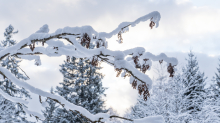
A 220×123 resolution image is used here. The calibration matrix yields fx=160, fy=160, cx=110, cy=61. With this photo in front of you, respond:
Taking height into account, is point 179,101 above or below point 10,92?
below

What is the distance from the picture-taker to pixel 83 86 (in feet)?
50.3

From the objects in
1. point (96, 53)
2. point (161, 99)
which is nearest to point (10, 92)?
point (161, 99)

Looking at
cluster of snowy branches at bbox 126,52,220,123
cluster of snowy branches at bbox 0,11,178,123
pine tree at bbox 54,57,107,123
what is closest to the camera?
cluster of snowy branches at bbox 0,11,178,123

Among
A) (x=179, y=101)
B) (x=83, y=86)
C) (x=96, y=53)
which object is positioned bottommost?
(x=96, y=53)

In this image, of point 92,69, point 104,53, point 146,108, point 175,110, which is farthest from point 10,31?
point 104,53

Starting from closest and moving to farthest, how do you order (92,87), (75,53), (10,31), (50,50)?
1. (75,53)
2. (50,50)
3. (10,31)
4. (92,87)

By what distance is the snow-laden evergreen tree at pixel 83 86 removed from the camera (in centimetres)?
1497

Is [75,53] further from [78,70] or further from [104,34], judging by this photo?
[78,70]

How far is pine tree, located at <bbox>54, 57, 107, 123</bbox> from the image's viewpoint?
15.0 metres

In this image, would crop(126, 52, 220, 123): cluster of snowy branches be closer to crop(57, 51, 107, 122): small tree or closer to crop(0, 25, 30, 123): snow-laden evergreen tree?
crop(57, 51, 107, 122): small tree

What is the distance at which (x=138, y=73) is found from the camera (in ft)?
5.38

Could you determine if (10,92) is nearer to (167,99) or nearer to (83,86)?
(83,86)

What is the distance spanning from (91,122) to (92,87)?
14543 millimetres

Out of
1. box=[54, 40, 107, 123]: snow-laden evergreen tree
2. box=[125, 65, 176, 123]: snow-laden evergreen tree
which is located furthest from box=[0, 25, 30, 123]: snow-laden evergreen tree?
box=[125, 65, 176, 123]: snow-laden evergreen tree
